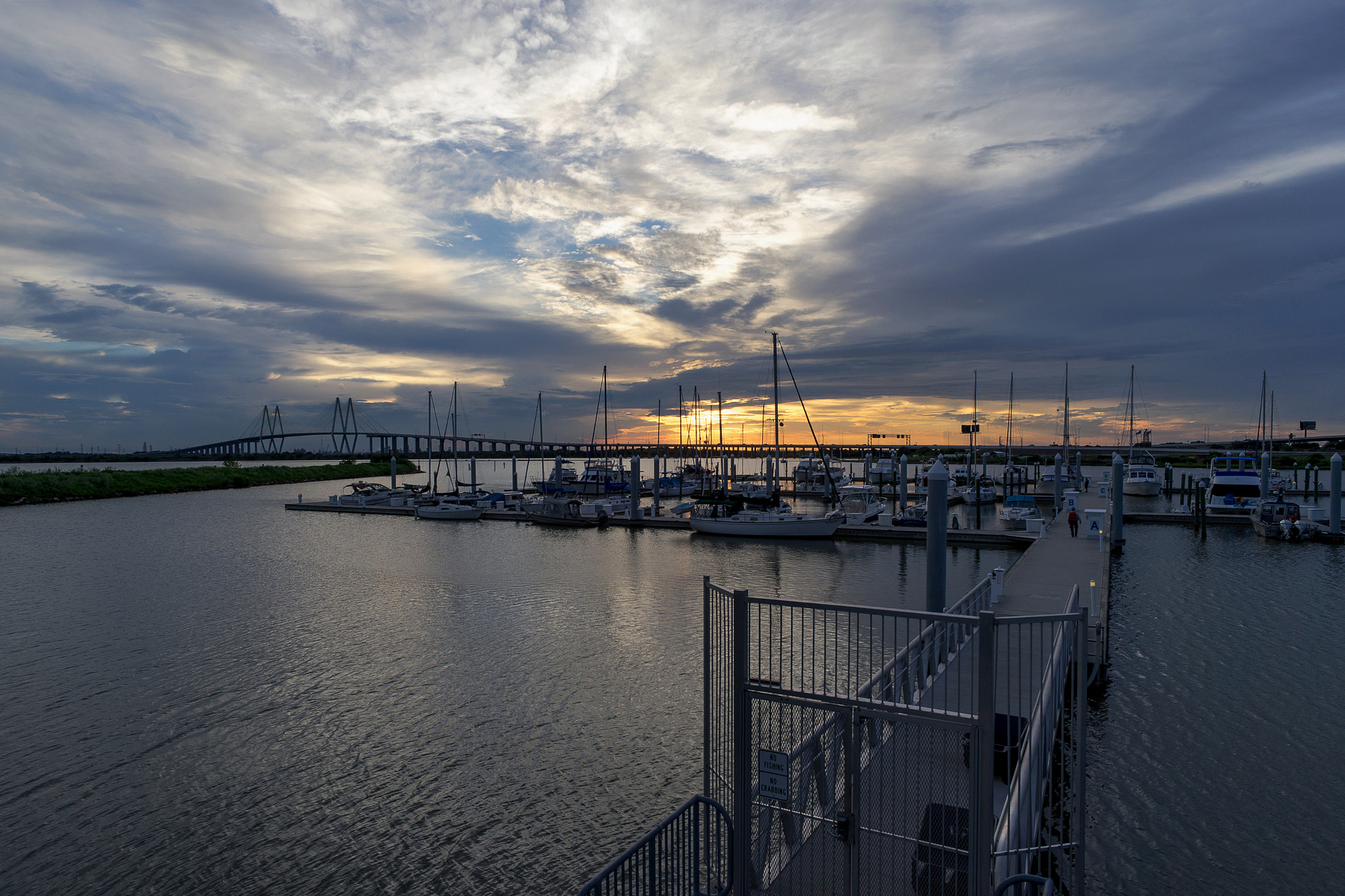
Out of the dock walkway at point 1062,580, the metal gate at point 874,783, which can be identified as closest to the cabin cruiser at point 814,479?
the dock walkway at point 1062,580

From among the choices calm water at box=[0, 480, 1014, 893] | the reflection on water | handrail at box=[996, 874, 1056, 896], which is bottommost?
calm water at box=[0, 480, 1014, 893]

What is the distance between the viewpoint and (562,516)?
48406 mm

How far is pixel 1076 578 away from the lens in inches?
802

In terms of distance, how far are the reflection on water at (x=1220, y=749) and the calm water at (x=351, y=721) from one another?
6.33 metres

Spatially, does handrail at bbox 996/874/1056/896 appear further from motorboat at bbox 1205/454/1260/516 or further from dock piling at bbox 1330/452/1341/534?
motorboat at bbox 1205/454/1260/516

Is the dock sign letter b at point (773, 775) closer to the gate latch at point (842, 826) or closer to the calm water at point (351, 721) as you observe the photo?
the gate latch at point (842, 826)

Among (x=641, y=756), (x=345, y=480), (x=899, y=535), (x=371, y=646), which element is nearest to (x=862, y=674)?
(x=641, y=756)

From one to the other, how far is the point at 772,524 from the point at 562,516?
1559 centimetres

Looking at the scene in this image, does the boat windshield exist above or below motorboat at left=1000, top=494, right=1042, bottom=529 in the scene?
above

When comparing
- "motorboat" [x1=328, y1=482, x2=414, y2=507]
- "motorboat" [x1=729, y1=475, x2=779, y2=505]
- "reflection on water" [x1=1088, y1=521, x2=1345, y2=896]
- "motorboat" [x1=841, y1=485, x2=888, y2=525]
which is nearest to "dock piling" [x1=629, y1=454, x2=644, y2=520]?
"motorboat" [x1=729, y1=475, x2=779, y2=505]

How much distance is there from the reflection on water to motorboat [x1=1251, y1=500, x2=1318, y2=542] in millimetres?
15106

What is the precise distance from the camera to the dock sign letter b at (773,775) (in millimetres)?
5797

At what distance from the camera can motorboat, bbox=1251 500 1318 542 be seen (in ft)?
111

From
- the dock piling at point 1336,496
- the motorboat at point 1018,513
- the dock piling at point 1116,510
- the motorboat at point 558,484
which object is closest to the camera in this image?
the dock piling at point 1116,510
